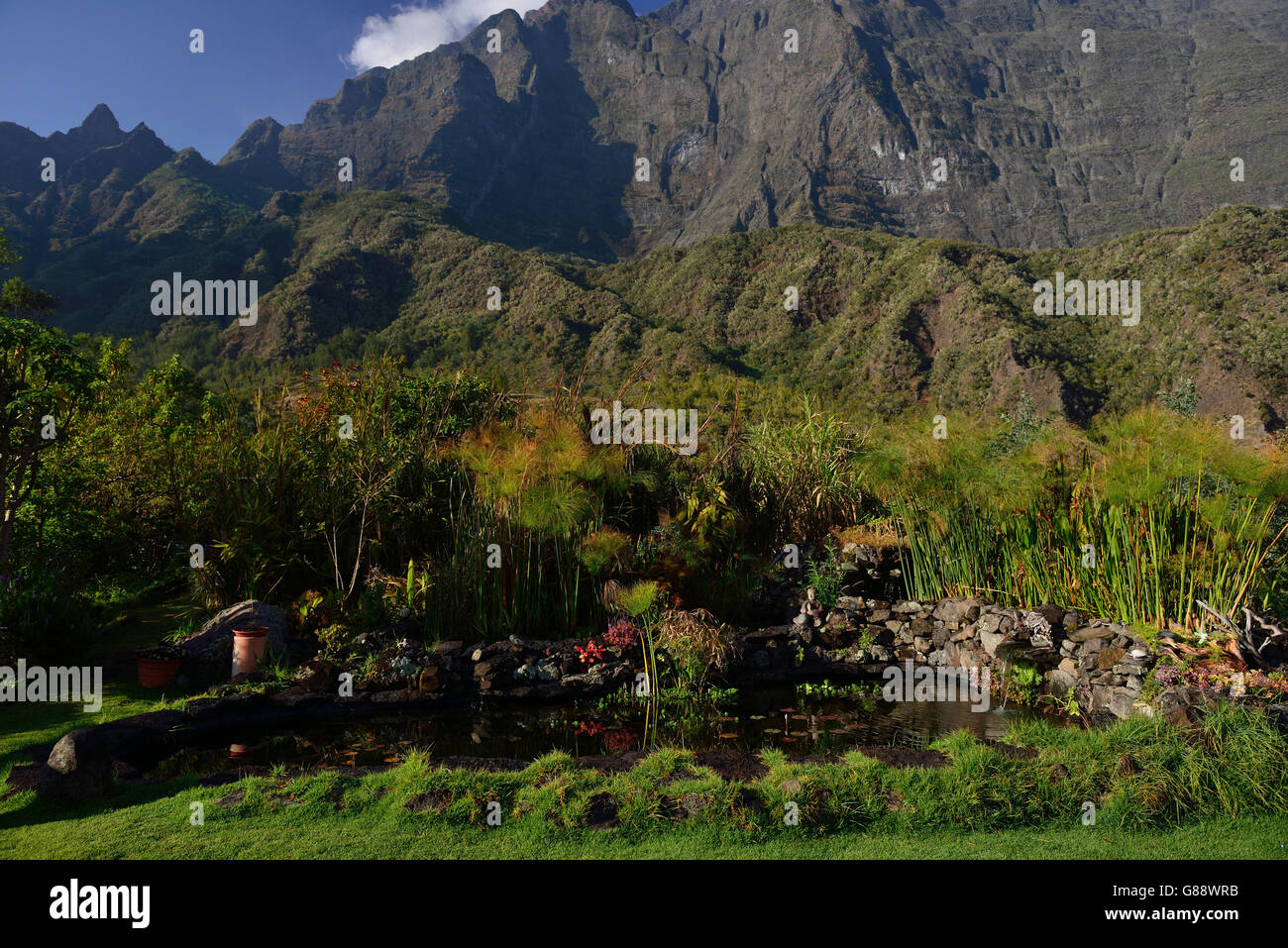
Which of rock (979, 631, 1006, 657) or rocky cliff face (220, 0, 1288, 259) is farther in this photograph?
rocky cliff face (220, 0, 1288, 259)

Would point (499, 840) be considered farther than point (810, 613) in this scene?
No

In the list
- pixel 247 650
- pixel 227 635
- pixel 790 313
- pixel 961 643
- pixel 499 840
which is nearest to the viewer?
pixel 499 840

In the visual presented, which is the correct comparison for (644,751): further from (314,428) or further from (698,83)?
(698,83)

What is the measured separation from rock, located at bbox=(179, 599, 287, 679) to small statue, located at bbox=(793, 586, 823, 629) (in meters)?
4.52


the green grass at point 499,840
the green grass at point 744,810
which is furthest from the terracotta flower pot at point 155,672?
the green grass at point 499,840

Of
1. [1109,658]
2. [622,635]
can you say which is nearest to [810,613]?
[622,635]

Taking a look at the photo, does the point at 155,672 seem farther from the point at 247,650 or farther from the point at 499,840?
the point at 499,840

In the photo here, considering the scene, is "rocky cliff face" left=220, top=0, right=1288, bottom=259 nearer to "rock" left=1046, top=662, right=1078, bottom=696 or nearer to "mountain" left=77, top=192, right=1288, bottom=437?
"mountain" left=77, top=192, right=1288, bottom=437

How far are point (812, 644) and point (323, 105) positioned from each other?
19609 centimetres

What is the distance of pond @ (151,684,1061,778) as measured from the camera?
4398mm

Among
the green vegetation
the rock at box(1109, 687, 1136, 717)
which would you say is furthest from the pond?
the green vegetation

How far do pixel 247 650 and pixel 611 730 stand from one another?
9.26 feet

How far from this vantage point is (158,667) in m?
5.16

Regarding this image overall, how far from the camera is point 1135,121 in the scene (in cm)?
14038
